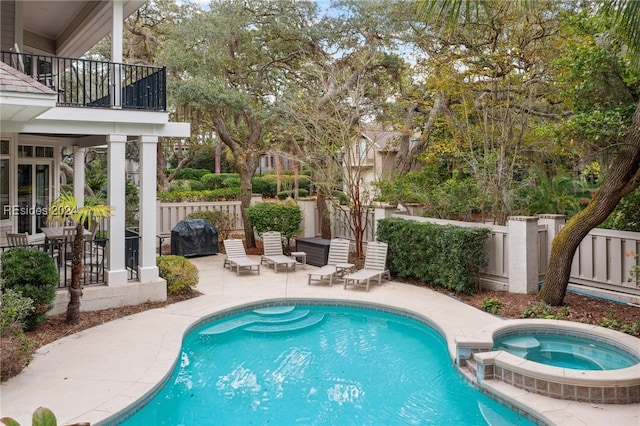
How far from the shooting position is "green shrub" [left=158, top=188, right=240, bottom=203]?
17.8 m

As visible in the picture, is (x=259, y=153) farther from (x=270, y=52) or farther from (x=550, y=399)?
(x=550, y=399)

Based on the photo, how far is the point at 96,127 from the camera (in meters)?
9.37

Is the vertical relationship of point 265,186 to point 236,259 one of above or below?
above

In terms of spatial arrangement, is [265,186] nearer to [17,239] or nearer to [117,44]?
[17,239]

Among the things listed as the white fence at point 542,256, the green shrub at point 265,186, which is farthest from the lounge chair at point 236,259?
the green shrub at point 265,186

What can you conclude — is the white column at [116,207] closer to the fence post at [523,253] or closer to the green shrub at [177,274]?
the green shrub at [177,274]

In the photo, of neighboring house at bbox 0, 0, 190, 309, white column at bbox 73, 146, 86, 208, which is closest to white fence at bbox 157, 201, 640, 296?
neighboring house at bbox 0, 0, 190, 309

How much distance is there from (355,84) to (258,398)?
1119cm

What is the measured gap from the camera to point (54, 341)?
300 inches

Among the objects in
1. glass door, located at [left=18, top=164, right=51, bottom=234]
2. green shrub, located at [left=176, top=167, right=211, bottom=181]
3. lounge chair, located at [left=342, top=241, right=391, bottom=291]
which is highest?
green shrub, located at [left=176, top=167, right=211, bottom=181]

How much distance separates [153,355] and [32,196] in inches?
268

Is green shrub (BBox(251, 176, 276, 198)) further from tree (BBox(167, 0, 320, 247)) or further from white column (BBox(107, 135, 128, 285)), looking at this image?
white column (BBox(107, 135, 128, 285))

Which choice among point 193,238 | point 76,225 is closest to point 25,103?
point 76,225

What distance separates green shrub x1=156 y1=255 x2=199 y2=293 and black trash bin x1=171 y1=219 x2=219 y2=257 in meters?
4.55
